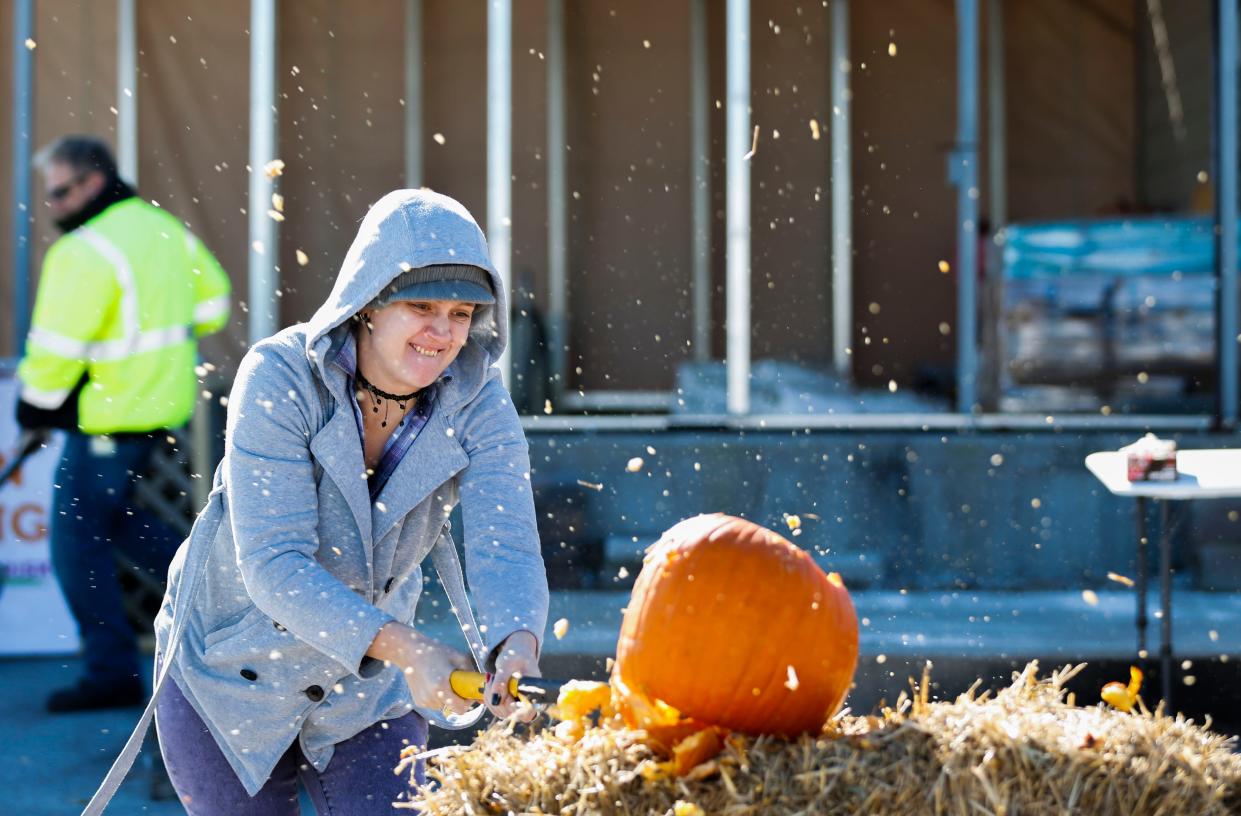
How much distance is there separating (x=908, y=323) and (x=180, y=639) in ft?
32.0

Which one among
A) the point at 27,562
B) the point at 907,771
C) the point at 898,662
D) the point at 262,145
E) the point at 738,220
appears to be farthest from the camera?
the point at 262,145

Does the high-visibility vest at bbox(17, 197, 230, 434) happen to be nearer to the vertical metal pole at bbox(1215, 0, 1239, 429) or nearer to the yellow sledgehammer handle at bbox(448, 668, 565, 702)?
the yellow sledgehammer handle at bbox(448, 668, 565, 702)

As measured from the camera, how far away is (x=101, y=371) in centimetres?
680

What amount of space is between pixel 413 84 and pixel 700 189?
2347 millimetres

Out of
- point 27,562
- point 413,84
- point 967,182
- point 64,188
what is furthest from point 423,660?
point 413,84

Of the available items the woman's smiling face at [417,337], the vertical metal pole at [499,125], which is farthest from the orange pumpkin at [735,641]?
the vertical metal pole at [499,125]

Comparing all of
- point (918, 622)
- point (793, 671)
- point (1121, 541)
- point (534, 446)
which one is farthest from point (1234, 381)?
point (793, 671)

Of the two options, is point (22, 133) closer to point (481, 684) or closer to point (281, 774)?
point (281, 774)

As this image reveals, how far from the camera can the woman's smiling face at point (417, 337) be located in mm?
2871

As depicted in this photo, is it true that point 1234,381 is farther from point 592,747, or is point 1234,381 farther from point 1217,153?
point 592,747

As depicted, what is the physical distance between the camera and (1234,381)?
8.54m

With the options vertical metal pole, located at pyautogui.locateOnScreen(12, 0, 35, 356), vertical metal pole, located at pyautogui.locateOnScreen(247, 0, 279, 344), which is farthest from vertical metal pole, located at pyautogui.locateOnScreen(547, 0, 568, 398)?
vertical metal pole, located at pyautogui.locateOnScreen(12, 0, 35, 356)

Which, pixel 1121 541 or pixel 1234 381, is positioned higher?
pixel 1234 381

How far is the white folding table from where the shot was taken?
546 cm
